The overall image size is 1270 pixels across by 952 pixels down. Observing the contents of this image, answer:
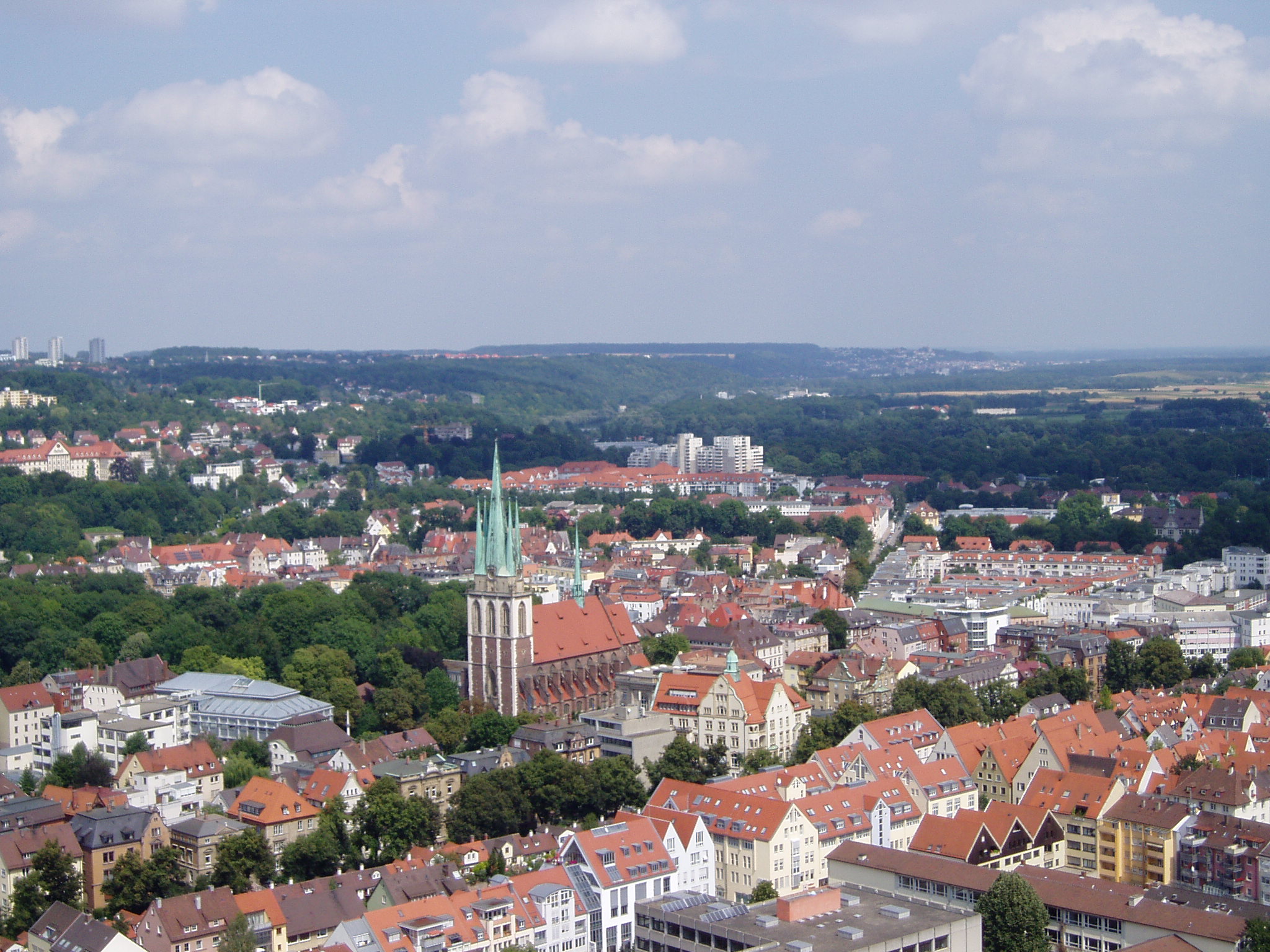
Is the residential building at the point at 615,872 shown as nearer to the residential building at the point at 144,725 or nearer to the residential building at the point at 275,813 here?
the residential building at the point at 275,813

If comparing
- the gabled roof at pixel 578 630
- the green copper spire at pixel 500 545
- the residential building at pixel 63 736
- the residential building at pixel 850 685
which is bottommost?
the residential building at pixel 63 736

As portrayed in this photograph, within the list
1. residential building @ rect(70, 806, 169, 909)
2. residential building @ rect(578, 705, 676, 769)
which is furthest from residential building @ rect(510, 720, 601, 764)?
residential building @ rect(70, 806, 169, 909)

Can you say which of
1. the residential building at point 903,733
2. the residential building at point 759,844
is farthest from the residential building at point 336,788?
the residential building at point 903,733

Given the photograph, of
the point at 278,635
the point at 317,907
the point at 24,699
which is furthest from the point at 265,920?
the point at 278,635

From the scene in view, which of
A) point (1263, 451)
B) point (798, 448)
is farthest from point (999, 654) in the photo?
point (798, 448)

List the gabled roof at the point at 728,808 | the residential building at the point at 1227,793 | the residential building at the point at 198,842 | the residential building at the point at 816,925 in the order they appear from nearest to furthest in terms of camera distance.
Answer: the residential building at the point at 816,925 < the gabled roof at the point at 728,808 < the residential building at the point at 198,842 < the residential building at the point at 1227,793

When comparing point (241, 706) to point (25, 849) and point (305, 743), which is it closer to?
point (305, 743)

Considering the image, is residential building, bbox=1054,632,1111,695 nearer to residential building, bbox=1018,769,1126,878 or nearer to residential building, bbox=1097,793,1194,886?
residential building, bbox=1018,769,1126,878
